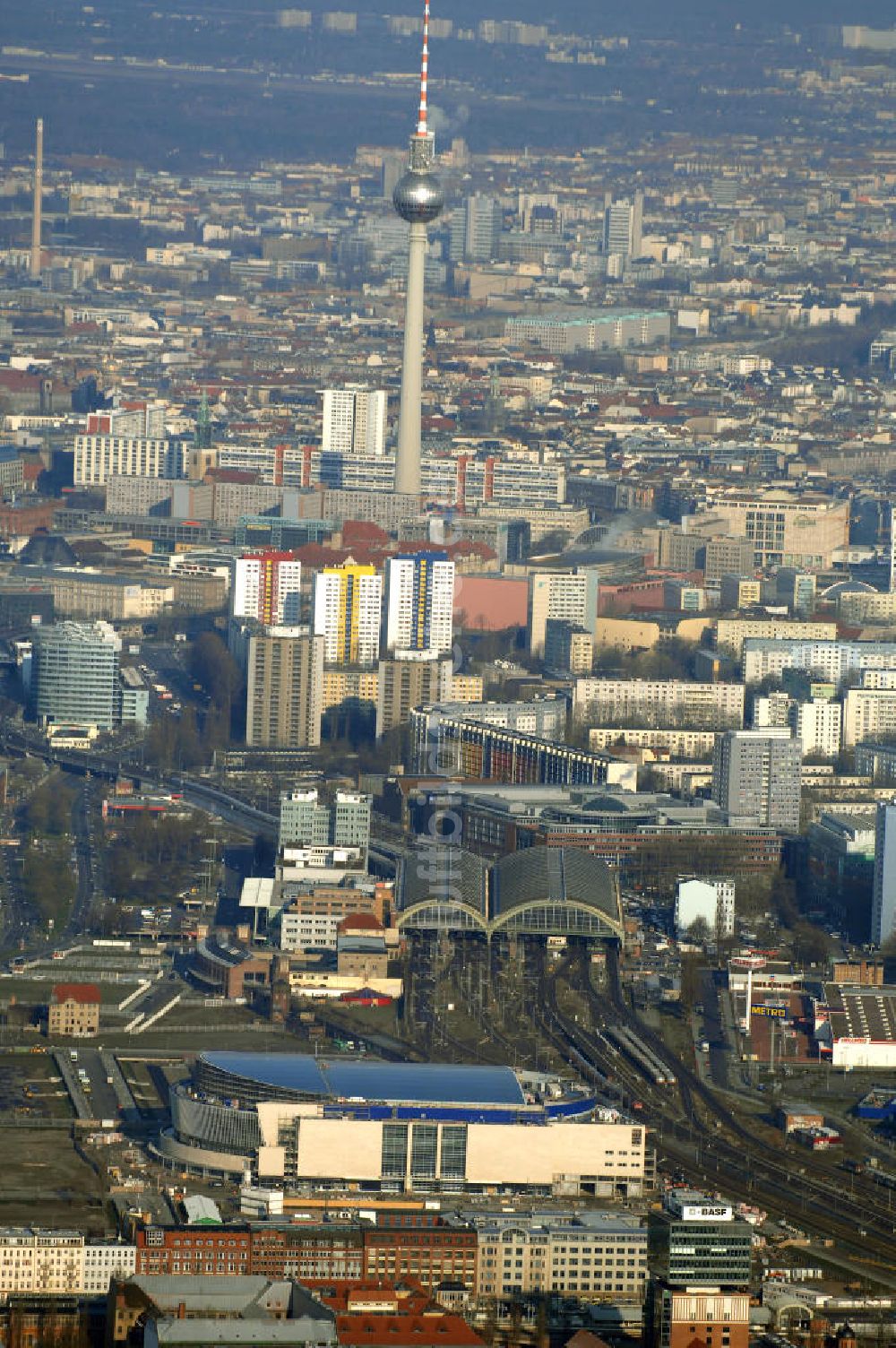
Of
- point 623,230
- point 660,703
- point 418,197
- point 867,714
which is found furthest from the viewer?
point 623,230

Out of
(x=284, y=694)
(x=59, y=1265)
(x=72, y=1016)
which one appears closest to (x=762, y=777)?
(x=284, y=694)

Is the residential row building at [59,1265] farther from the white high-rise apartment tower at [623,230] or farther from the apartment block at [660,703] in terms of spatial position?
the white high-rise apartment tower at [623,230]

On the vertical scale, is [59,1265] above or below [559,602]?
below

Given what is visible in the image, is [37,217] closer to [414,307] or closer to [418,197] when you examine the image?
[418,197]

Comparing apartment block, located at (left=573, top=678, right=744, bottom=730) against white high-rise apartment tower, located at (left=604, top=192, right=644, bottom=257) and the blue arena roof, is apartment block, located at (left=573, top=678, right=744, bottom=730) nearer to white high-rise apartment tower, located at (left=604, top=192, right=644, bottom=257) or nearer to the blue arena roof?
the blue arena roof

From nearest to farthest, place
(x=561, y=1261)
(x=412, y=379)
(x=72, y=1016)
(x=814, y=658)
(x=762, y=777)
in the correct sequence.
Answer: (x=561, y=1261) → (x=72, y=1016) → (x=762, y=777) → (x=814, y=658) → (x=412, y=379)

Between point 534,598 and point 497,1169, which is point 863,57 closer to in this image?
point 534,598

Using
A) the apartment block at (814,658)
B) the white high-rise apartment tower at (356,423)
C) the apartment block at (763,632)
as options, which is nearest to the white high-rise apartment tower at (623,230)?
the white high-rise apartment tower at (356,423)
